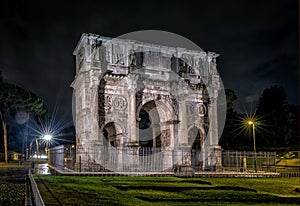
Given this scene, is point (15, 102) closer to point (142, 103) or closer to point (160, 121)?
point (160, 121)

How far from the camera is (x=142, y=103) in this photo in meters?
26.2

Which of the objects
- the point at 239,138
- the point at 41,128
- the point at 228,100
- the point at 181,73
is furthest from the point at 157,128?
the point at 41,128

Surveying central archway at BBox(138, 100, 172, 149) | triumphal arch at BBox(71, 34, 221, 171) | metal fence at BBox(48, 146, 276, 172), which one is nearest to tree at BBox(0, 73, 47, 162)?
triumphal arch at BBox(71, 34, 221, 171)

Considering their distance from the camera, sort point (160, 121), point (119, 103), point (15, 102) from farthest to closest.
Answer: point (15, 102), point (160, 121), point (119, 103)

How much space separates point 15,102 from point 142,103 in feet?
62.0

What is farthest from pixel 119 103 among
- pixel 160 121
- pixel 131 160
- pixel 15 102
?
pixel 15 102

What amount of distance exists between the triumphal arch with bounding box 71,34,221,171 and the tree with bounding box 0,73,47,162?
11.6 meters

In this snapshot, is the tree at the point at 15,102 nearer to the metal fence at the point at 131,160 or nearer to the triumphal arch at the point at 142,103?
the triumphal arch at the point at 142,103

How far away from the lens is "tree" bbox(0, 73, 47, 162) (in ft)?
122

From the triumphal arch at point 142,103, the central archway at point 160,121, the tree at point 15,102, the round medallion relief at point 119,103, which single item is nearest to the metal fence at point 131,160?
the triumphal arch at point 142,103

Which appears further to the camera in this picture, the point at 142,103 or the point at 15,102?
the point at 15,102

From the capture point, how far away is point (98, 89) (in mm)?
24625

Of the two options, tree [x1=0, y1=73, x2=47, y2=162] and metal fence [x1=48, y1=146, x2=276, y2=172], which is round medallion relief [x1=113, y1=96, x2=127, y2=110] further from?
tree [x1=0, y1=73, x2=47, y2=162]

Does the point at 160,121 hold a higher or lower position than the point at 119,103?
lower
